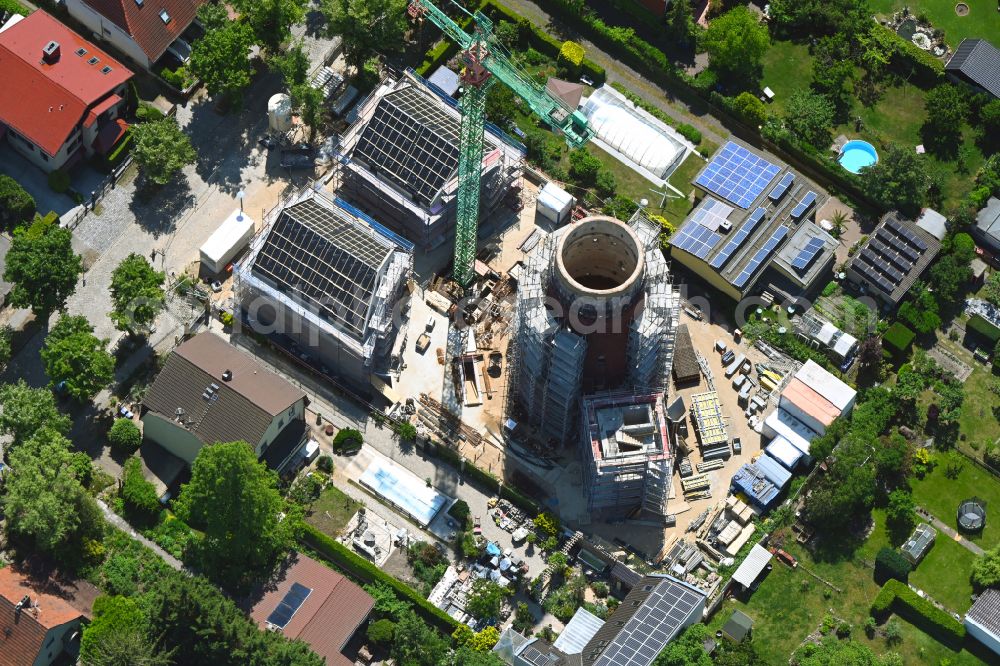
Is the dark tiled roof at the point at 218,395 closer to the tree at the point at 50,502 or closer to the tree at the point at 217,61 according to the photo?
the tree at the point at 50,502

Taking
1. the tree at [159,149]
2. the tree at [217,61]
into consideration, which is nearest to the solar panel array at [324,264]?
the tree at [159,149]

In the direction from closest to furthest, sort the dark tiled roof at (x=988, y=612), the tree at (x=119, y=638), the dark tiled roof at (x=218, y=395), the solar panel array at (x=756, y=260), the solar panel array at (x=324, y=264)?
the tree at (x=119, y=638) < the dark tiled roof at (x=988, y=612) < the dark tiled roof at (x=218, y=395) < the solar panel array at (x=324, y=264) < the solar panel array at (x=756, y=260)

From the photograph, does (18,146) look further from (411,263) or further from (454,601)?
(454,601)

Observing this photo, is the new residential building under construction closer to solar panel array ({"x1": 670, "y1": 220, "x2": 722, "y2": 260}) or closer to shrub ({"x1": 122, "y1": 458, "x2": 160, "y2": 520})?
solar panel array ({"x1": 670, "y1": 220, "x2": 722, "y2": 260})

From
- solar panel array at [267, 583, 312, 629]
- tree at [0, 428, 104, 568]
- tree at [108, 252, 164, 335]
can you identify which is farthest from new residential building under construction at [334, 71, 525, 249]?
tree at [0, 428, 104, 568]

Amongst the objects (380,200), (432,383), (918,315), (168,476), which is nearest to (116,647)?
(168,476)
